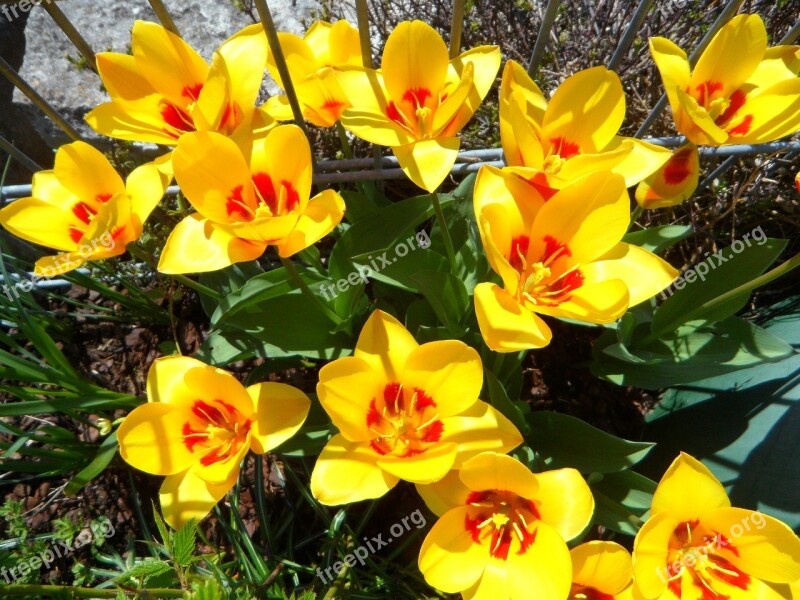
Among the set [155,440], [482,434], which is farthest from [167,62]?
[482,434]

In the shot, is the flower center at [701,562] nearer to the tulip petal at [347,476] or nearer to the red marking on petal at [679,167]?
the tulip petal at [347,476]

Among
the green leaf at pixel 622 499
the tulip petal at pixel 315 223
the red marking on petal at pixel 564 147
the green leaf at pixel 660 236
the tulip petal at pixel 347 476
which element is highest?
the red marking on petal at pixel 564 147

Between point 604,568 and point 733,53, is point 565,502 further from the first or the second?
point 733,53

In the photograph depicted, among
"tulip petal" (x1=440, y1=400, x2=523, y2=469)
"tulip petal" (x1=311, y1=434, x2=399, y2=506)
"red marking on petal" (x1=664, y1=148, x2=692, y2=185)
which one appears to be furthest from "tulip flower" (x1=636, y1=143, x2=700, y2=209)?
"tulip petal" (x1=311, y1=434, x2=399, y2=506)

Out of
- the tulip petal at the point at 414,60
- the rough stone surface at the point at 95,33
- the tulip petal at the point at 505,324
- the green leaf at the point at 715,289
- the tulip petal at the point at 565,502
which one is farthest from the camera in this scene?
the rough stone surface at the point at 95,33

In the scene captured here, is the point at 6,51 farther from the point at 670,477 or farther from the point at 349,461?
the point at 670,477

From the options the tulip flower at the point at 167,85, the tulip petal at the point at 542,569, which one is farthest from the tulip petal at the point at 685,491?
the tulip flower at the point at 167,85
